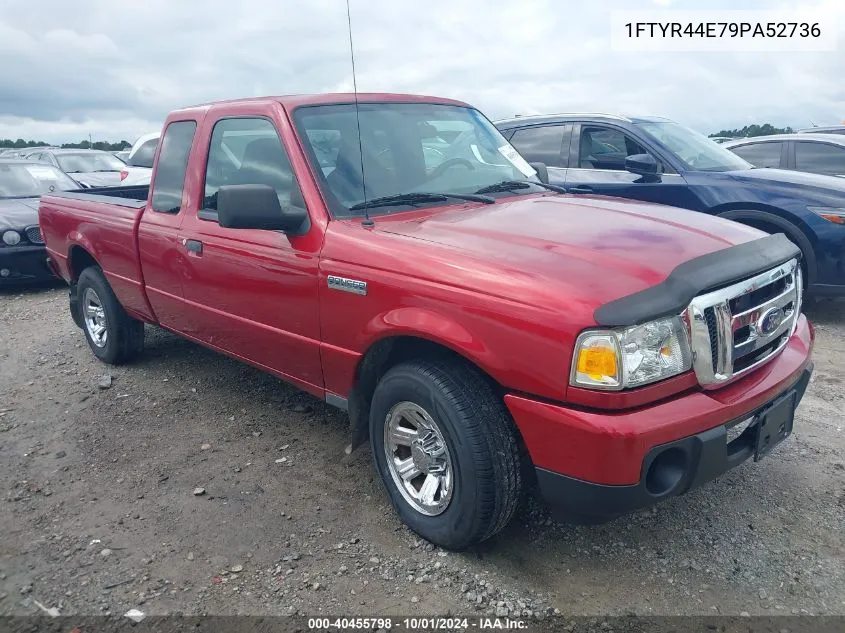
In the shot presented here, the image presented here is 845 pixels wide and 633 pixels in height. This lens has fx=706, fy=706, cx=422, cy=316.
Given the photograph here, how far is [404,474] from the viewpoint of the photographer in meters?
3.09

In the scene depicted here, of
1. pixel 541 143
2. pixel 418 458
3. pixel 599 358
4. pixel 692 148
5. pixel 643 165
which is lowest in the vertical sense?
pixel 418 458

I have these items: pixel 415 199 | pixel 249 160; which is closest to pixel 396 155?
pixel 415 199

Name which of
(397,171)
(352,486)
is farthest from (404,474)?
(397,171)

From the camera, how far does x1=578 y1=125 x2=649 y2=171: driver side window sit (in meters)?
6.58

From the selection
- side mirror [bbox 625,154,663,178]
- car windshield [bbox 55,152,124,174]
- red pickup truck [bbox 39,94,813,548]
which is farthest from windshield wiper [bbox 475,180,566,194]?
car windshield [bbox 55,152,124,174]

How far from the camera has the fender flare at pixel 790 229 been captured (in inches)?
228

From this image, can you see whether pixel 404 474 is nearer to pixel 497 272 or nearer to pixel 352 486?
pixel 352 486

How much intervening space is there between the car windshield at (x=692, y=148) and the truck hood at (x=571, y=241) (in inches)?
132

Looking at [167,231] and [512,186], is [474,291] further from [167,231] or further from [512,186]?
[167,231]

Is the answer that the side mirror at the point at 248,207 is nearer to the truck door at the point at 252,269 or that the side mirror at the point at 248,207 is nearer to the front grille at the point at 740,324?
the truck door at the point at 252,269

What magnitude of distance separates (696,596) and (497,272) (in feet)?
4.68

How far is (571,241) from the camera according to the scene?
2.78 metres

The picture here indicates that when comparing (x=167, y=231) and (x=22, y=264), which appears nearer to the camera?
(x=167, y=231)

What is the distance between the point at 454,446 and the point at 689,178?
178 inches
